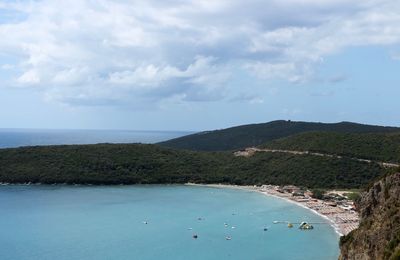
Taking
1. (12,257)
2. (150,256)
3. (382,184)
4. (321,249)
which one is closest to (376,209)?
(382,184)

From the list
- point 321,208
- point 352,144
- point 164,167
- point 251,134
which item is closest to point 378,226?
point 321,208

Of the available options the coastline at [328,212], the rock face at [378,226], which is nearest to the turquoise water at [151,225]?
the coastline at [328,212]

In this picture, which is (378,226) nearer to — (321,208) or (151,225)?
(151,225)

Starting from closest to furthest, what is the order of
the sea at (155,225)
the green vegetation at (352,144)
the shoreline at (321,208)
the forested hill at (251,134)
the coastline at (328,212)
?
the sea at (155,225), the coastline at (328,212), the shoreline at (321,208), the green vegetation at (352,144), the forested hill at (251,134)

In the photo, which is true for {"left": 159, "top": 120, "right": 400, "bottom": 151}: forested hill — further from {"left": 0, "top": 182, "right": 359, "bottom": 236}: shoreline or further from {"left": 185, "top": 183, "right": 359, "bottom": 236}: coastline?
{"left": 185, "top": 183, "right": 359, "bottom": 236}: coastline

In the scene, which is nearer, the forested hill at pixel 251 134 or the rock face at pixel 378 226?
the rock face at pixel 378 226

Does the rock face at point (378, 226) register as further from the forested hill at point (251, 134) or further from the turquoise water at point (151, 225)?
the forested hill at point (251, 134)
